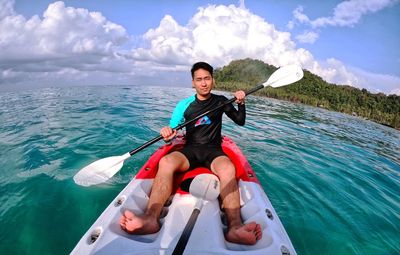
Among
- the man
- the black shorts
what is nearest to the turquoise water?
the man

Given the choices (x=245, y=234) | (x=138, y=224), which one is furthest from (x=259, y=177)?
(x=138, y=224)

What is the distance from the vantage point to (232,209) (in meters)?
2.43

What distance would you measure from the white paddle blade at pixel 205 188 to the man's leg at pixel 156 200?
0.86 feet

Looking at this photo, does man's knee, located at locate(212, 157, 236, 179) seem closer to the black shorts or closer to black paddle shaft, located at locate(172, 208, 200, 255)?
the black shorts

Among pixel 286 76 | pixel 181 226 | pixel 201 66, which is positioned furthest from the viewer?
pixel 286 76

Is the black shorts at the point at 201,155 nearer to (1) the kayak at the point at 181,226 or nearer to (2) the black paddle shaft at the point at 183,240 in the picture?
(1) the kayak at the point at 181,226

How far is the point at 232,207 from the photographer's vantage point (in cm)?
244

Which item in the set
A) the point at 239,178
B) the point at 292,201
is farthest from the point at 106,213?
the point at 292,201

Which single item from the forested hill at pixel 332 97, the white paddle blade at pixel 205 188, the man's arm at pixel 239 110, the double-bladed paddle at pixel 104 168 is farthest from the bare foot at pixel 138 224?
the forested hill at pixel 332 97

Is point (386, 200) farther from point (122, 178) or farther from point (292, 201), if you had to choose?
point (122, 178)

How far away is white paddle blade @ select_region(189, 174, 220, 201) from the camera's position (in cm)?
255

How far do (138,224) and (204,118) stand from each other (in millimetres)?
1955

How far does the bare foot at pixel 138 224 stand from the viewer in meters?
2.08

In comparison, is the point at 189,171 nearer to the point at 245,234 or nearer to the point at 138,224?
the point at 138,224
